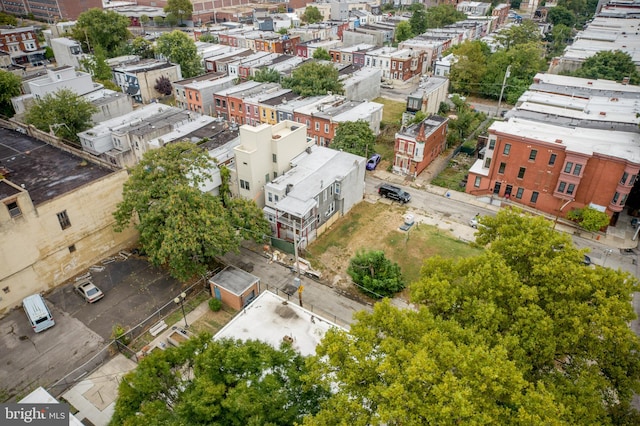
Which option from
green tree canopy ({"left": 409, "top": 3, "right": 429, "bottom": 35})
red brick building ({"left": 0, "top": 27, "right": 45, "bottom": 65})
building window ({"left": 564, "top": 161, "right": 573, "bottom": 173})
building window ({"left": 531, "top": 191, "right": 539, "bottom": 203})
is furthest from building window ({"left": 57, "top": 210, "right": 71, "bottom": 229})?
Answer: green tree canopy ({"left": 409, "top": 3, "right": 429, "bottom": 35})

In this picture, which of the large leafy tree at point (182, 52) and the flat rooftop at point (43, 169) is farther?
the large leafy tree at point (182, 52)

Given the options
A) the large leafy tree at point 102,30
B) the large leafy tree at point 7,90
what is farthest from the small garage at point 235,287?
the large leafy tree at point 102,30

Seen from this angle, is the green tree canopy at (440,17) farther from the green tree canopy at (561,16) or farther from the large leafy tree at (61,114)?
the large leafy tree at (61,114)

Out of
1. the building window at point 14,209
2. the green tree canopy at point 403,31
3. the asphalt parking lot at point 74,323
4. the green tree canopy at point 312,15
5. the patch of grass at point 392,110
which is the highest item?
the green tree canopy at point 312,15

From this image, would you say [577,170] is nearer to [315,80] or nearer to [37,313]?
[315,80]

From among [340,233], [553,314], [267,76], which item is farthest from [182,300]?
[267,76]

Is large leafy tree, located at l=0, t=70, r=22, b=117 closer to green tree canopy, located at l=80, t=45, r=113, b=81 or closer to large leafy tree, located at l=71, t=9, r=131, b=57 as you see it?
green tree canopy, located at l=80, t=45, r=113, b=81
